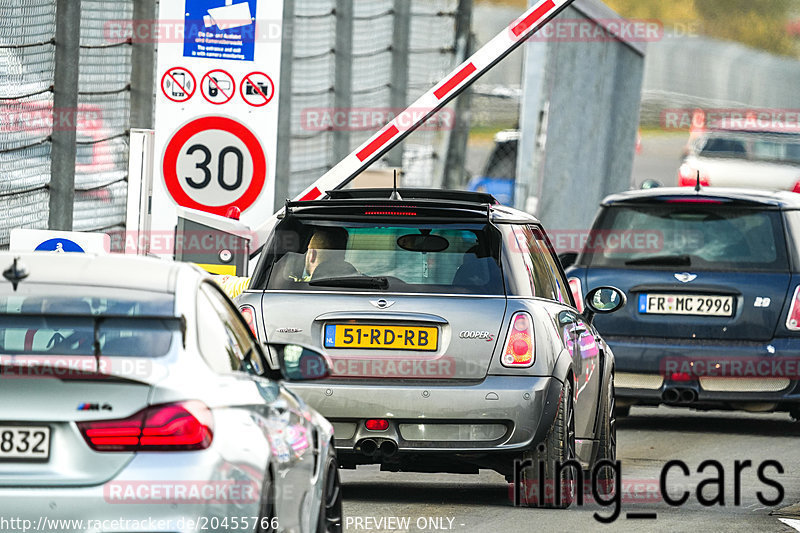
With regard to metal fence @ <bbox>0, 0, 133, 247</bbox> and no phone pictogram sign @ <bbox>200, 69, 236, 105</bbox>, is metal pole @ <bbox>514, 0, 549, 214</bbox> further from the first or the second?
no phone pictogram sign @ <bbox>200, 69, 236, 105</bbox>

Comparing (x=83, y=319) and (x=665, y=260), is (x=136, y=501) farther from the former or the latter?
(x=665, y=260)

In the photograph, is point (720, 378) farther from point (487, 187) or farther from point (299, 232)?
point (487, 187)

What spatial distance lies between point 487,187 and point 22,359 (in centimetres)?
2766

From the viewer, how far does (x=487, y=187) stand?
33.0 meters

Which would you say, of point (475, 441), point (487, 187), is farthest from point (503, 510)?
point (487, 187)

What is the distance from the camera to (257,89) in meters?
12.1

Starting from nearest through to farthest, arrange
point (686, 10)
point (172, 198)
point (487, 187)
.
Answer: point (172, 198) < point (487, 187) < point (686, 10)

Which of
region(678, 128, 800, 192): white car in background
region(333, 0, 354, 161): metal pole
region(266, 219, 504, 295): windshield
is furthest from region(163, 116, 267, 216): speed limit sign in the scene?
region(678, 128, 800, 192): white car in background

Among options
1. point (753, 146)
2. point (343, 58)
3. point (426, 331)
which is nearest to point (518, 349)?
point (426, 331)

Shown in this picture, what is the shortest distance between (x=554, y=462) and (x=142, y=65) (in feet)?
19.1

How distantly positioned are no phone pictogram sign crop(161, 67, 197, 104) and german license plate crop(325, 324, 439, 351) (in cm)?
328

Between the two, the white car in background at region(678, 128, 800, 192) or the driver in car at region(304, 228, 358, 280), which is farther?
the white car in background at region(678, 128, 800, 192)

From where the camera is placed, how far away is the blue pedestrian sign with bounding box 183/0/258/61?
1202cm

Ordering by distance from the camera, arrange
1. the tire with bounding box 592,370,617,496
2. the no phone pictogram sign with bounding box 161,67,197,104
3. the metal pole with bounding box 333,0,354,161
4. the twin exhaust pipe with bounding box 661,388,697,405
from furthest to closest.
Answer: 1. the metal pole with bounding box 333,0,354,161
2. the twin exhaust pipe with bounding box 661,388,697,405
3. the no phone pictogram sign with bounding box 161,67,197,104
4. the tire with bounding box 592,370,617,496
